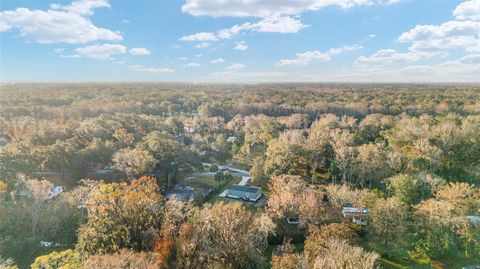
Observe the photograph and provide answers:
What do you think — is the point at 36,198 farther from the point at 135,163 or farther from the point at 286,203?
the point at 286,203

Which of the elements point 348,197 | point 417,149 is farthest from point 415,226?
point 417,149

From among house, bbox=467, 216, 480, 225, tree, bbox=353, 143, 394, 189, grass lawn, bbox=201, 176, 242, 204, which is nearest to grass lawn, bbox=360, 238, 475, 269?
house, bbox=467, 216, 480, 225

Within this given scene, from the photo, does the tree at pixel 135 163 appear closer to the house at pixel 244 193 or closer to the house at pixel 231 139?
the house at pixel 244 193

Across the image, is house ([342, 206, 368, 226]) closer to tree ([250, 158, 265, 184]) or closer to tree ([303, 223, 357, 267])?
tree ([303, 223, 357, 267])

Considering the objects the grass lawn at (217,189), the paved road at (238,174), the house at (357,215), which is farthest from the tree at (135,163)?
the house at (357,215)

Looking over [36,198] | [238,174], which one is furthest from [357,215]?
[36,198]

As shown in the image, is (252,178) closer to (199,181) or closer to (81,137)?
(199,181)
